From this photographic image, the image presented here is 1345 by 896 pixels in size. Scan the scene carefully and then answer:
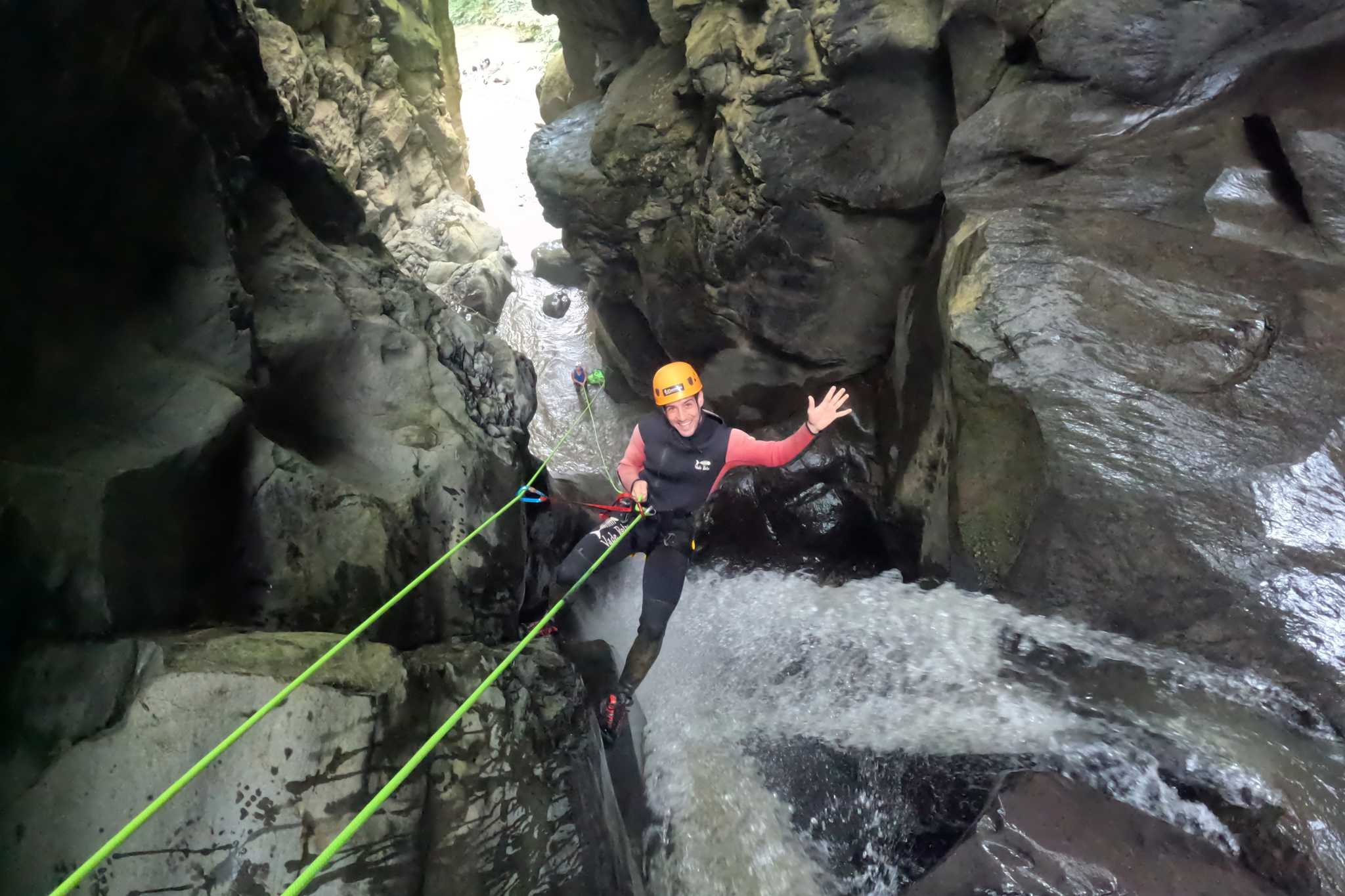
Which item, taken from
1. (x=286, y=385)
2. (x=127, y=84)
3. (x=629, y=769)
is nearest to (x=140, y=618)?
(x=286, y=385)

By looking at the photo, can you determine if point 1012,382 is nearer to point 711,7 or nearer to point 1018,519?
point 1018,519

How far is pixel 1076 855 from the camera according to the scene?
94.0 inches

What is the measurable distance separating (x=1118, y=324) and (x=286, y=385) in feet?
13.1

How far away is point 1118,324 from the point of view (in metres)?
3.37

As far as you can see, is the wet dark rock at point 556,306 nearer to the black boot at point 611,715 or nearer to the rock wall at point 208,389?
the rock wall at point 208,389

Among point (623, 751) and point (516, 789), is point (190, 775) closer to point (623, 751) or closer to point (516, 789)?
point (516, 789)

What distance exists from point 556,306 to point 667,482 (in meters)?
8.23

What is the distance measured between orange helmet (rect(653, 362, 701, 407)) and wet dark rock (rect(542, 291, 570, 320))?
322 inches

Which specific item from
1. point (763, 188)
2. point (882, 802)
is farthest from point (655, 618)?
point (763, 188)

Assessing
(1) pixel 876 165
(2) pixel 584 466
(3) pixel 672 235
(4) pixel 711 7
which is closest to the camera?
(1) pixel 876 165

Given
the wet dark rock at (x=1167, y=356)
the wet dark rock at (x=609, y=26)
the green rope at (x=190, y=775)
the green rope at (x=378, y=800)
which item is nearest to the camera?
the green rope at (x=190, y=775)

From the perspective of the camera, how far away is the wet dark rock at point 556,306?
11.5m

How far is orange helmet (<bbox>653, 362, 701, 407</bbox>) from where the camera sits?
371cm

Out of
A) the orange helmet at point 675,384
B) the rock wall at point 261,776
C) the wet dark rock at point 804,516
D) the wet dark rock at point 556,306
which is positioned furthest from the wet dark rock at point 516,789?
the wet dark rock at point 556,306
